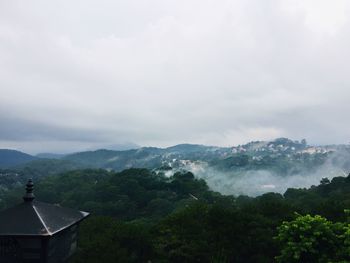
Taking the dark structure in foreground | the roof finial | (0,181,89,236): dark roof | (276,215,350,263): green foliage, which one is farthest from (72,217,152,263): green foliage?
(276,215,350,263): green foliage

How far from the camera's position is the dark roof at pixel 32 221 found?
1532cm

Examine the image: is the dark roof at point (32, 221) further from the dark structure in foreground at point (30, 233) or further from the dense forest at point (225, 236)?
the dense forest at point (225, 236)

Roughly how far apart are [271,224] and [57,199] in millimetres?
94149

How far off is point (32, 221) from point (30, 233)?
0.64 metres

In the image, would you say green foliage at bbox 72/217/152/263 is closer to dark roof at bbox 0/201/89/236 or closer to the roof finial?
dark roof at bbox 0/201/89/236

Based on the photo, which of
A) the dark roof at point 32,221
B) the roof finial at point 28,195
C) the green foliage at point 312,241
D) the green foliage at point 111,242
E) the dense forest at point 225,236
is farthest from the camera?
the green foliage at point 111,242

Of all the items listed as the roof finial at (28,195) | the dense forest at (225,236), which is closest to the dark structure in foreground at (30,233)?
the roof finial at (28,195)

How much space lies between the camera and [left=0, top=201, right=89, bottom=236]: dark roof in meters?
15.3

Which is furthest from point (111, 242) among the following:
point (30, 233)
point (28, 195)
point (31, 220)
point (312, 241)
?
point (312, 241)

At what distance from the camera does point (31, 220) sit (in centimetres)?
1577

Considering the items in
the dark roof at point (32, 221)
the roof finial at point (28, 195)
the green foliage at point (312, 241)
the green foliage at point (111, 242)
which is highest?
the roof finial at point (28, 195)

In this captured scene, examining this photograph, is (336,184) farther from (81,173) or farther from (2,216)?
(81,173)

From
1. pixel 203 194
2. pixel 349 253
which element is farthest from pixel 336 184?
pixel 349 253

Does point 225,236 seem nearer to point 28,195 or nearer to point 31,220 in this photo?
point 28,195
